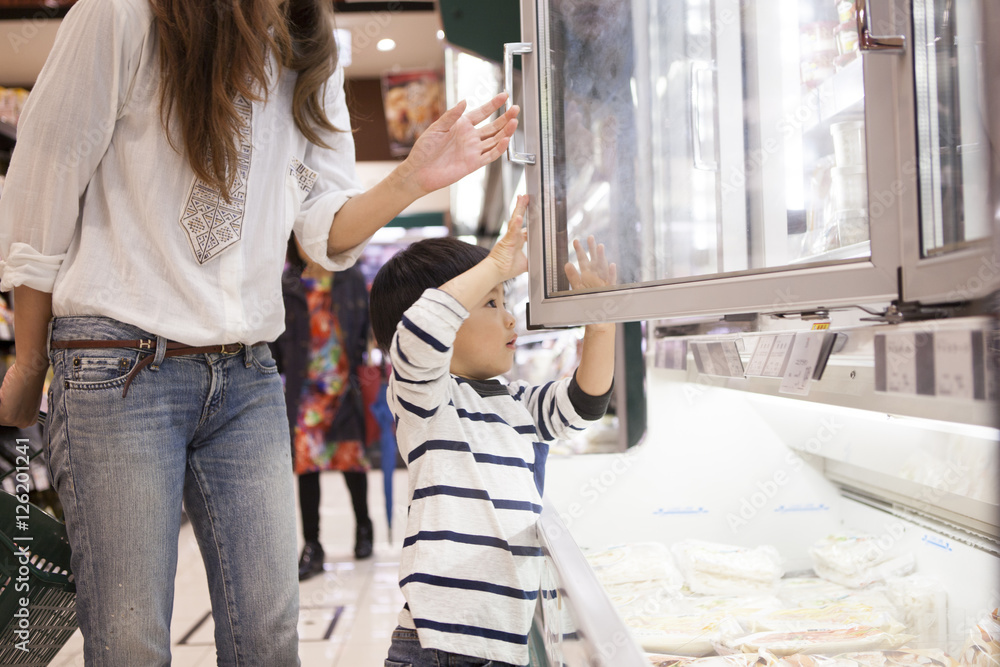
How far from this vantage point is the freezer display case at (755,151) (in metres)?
0.75

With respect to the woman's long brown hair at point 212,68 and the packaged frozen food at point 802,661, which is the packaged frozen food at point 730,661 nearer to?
the packaged frozen food at point 802,661

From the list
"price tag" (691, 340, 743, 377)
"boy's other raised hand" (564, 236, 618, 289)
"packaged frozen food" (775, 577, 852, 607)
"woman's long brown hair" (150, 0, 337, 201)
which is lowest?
"packaged frozen food" (775, 577, 852, 607)

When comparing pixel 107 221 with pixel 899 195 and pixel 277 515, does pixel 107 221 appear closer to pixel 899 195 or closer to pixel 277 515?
pixel 277 515

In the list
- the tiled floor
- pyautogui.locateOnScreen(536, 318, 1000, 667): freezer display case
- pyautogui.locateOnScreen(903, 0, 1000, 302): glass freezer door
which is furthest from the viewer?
the tiled floor

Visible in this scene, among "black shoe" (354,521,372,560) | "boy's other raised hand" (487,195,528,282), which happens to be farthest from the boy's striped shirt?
"black shoe" (354,521,372,560)

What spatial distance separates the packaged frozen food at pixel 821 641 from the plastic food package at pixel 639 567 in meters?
0.34

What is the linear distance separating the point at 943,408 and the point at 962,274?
6.6 inches

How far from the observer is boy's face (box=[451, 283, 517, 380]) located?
1283 mm

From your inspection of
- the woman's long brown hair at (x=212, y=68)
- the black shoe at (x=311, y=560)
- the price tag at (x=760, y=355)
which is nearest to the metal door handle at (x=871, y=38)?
the price tag at (x=760, y=355)

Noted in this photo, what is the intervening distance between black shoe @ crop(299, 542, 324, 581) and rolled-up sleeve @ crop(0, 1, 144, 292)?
2626mm

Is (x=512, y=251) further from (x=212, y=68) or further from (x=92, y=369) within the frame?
(x=92, y=369)

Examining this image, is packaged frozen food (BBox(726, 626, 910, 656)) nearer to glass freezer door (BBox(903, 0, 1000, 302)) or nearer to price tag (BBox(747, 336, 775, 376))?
price tag (BBox(747, 336, 775, 376))

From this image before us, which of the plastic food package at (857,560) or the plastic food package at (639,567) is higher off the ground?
the plastic food package at (857,560)

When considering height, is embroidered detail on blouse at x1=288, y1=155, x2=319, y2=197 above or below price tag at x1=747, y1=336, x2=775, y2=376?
above
